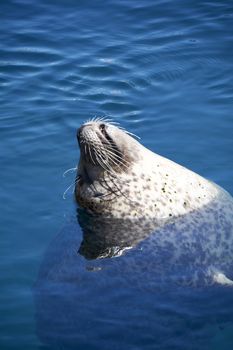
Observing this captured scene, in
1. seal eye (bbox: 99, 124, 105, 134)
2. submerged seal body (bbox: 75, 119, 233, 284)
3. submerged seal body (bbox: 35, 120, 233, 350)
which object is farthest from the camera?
seal eye (bbox: 99, 124, 105, 134)

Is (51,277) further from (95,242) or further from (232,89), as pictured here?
(232,89)

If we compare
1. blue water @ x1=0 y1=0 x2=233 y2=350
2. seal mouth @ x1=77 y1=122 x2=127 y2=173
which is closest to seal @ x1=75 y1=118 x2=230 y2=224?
seal mouth @ x1=77 y1=122 x2=127 y2=173

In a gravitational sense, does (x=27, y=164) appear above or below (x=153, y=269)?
above

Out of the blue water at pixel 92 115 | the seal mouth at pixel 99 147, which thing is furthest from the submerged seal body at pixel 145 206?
the blue water at pixel 92 115

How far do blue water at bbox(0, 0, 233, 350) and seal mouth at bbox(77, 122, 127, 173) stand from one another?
0.81m

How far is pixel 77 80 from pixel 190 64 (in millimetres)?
1890

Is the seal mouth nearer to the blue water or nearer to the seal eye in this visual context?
the seal eye

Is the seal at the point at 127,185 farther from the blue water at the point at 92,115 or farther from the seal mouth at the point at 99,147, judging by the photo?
the blue water at the point at 92,115

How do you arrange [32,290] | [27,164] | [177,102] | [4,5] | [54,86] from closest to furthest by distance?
[32,290] < [27,164] < [177,102] < [54,86] < [4,5]

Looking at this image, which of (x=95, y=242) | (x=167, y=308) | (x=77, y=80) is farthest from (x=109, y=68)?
(x=167, y=308)

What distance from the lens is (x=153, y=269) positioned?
299 inches

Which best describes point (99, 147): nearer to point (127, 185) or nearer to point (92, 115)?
point (127, 185)

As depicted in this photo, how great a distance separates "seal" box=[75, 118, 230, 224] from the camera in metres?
8.09

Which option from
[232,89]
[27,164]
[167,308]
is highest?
[232,89]
